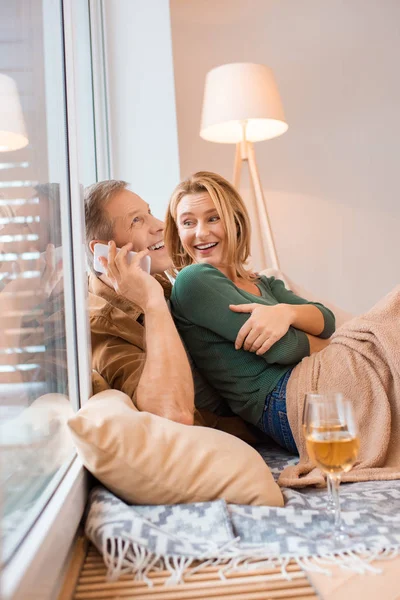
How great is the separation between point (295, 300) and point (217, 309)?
0.49 metres

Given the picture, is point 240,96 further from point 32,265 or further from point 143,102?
point 32,265

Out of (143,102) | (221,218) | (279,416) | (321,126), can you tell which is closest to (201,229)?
(221,218)

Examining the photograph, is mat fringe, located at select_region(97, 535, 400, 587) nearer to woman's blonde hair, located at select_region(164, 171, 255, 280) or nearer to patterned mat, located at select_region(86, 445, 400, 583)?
patterned mat, located at select_region(86, 445, 400, 583)

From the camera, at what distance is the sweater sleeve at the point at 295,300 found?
6.48ft

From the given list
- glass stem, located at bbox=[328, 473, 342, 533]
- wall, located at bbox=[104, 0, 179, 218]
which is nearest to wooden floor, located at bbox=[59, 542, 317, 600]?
glass stem, located at bbox=[328, 473, 342, 533]

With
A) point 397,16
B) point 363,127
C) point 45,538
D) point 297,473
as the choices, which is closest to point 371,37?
point 397,16

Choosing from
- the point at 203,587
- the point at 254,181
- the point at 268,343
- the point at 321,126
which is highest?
the point at 321,126

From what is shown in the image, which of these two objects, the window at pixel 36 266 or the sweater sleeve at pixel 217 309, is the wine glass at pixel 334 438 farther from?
the sweater sleeve at pixel 217 309

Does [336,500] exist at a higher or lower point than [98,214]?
lower

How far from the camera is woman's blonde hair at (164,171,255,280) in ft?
6.70

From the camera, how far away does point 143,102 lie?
3027 mm

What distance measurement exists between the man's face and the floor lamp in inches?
54.7

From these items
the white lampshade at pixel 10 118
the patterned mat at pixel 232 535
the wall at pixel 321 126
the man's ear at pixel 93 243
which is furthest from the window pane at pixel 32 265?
the wall at pixel 321 126

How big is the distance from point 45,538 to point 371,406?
35.9 inches
